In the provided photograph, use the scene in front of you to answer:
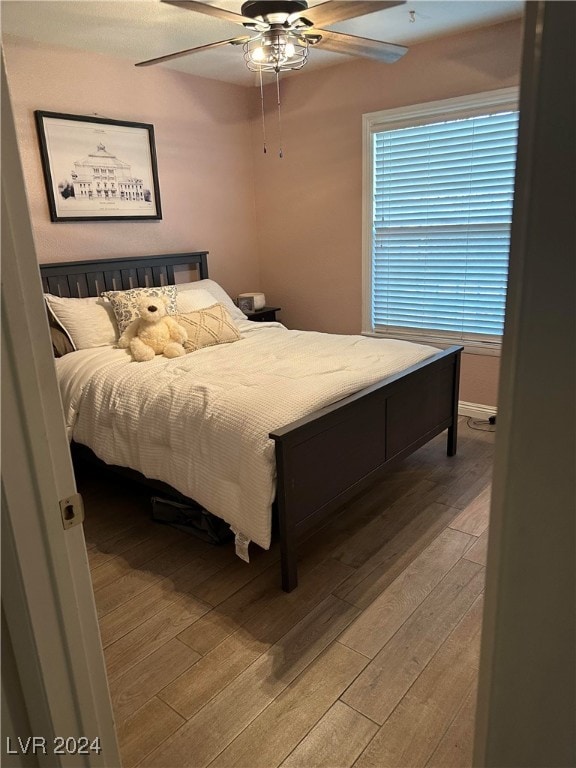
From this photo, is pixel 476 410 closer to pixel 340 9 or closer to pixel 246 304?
pixel 246 304

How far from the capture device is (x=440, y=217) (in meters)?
3.86

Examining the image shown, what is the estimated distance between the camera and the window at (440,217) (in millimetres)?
3543

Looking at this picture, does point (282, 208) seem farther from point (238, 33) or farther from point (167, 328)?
point (167, 328)

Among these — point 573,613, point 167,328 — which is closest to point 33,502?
point 573,613

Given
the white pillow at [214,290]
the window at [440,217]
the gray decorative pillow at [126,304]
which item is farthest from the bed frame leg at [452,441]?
the gray decorative pillow at [126,304]

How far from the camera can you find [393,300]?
4.25 m

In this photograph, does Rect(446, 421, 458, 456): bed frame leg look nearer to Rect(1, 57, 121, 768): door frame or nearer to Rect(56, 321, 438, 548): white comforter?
Rect(56, 321, 438, 548): white comforter

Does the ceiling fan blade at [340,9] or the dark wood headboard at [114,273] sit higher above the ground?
the ceiling fan blade at [340,9]

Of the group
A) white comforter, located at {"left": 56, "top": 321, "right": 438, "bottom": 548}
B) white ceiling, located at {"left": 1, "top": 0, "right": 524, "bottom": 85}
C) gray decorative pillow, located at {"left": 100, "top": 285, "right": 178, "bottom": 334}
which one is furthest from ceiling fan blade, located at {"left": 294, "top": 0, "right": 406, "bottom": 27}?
gray decorative pillow, located at {"left": 100, "top": 285, "right": 178, "bottom": 334}

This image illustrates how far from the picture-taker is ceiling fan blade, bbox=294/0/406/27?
6.13ft

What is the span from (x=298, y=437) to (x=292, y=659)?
0.80 m

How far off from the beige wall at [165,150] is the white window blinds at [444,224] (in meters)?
1.28

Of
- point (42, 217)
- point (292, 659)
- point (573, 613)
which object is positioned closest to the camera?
point (573, 613)

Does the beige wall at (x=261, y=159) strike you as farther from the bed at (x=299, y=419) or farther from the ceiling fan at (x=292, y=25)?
the ceiling fan at (x=292, y=25)
